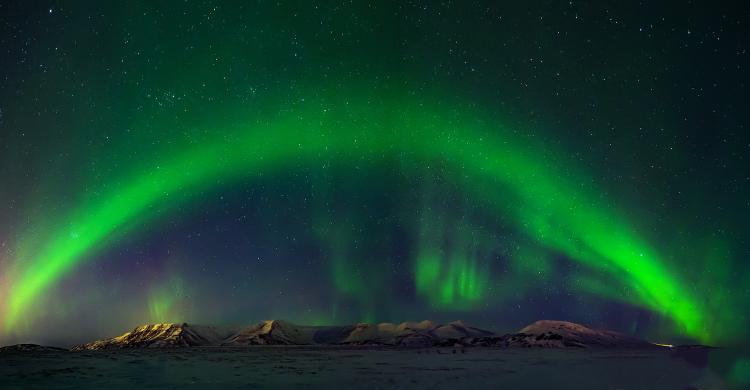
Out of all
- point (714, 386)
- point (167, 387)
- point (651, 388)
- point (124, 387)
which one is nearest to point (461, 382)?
point (651, 388)

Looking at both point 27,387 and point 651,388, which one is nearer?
point 651,388

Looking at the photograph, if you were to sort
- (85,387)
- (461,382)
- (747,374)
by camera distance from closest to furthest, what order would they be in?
(85,387)
(461,382)
(747,374)

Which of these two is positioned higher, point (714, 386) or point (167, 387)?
point (714, 386)

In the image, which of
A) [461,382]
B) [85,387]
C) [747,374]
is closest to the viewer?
[85,387]

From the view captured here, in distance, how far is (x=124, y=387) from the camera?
32.8m

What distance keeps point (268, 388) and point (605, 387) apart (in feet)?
67.8

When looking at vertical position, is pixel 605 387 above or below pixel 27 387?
above

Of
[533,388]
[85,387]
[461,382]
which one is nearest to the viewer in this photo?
[533,388]

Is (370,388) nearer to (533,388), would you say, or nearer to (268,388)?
(268,388)

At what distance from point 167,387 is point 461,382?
64.7 feet

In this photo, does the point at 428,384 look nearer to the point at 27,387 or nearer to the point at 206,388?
the point at 206,388

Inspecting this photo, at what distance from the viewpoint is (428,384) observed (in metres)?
34.1

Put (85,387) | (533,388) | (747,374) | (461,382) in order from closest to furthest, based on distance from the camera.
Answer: (533,388) < (85,387) < (461,382) < (747,374)

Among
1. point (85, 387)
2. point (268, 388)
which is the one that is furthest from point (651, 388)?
point (85, 387)
